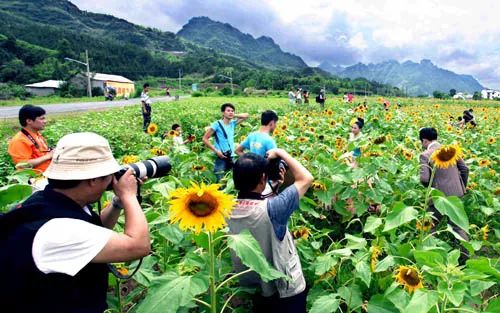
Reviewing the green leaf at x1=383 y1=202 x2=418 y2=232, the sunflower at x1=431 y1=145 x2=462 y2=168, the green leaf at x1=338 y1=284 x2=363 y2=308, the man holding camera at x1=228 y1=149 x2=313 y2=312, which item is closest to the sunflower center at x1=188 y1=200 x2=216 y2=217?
the man holding camera at x1=228 y1=149 x2=313 y2=312

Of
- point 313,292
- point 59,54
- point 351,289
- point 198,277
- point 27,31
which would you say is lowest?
point 313,292

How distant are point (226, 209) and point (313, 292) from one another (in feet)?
3.50

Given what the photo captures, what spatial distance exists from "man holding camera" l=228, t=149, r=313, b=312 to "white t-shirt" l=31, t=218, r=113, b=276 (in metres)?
0.87

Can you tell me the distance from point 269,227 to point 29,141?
3.11 m

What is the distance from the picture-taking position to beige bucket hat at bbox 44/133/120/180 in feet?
4.83

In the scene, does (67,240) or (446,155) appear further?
(446,155)

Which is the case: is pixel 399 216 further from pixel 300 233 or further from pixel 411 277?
pixel 300 233

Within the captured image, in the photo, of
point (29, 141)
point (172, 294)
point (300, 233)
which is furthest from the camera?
point (29, 141)

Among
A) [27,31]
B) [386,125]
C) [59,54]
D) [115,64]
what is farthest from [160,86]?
[386,125]

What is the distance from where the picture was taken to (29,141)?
4.06m

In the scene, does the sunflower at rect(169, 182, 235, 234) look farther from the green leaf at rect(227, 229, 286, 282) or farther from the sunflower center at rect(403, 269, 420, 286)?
the sunflower center at rect(403, 269, 420, 286)

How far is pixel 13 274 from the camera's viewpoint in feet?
4.29

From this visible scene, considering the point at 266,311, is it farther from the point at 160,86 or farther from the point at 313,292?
the point at 160,86

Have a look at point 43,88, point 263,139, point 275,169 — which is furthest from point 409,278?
point 43,88
